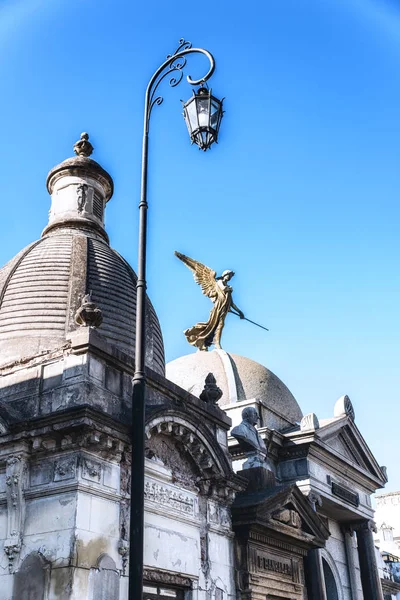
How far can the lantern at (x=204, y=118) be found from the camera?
9.98m

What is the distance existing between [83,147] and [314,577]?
1379 cm

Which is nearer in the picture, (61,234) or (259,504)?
(259,504)

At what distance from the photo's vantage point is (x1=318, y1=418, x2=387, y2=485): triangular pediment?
2257cm

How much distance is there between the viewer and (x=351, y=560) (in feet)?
78.6

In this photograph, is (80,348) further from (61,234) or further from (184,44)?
(61,234)

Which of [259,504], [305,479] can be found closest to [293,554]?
[259,504]

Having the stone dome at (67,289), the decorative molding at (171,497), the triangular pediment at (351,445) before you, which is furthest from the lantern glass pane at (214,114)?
the triangular pediment at (351,445)

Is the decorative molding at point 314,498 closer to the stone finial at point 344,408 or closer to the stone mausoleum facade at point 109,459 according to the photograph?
the stone mausoleum facade at point 109,459

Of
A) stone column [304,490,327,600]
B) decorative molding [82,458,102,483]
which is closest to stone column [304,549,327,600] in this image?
stone column [304,490,327,600]

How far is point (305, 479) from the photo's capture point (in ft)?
68.4

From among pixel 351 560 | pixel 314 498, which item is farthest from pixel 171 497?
pixel 351 560

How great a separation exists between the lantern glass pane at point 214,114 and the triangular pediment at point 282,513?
26.6 ft

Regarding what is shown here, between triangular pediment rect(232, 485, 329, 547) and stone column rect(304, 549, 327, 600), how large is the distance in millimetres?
1650

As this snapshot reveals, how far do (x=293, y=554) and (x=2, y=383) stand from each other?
26.9ft
